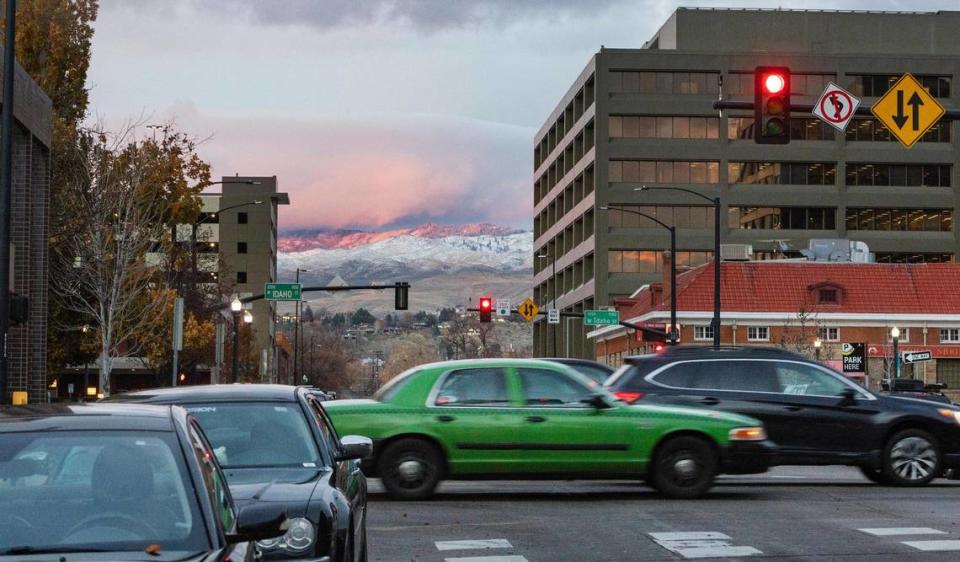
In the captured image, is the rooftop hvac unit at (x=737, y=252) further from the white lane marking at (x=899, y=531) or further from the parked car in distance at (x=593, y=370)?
the white lane marking at (x=899, y=531)

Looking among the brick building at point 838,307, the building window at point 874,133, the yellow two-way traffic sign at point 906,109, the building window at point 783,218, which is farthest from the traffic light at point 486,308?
the building window at point 874,133

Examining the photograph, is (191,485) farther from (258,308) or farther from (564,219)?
(258,308)

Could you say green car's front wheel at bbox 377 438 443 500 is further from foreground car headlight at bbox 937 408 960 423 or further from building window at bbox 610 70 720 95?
building window at bbox 610 70 720 95

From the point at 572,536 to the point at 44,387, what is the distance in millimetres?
26638

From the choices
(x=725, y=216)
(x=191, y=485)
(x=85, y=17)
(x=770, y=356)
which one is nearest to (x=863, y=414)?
(x=770, y=356)

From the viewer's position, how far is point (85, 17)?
49062 millimetres

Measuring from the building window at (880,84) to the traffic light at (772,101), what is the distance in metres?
87.2

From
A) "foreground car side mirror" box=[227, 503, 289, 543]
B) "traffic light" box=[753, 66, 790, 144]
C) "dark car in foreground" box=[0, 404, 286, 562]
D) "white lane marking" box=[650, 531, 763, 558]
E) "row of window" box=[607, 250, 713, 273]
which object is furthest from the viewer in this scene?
"row of window" box=[607, 250, 713, 273]

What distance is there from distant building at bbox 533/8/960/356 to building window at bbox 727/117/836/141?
0.10m

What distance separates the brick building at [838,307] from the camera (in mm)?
82438

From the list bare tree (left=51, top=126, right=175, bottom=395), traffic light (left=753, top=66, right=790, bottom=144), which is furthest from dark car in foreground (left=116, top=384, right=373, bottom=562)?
bare tree (left=51, top=126, right=175, bottom=395)

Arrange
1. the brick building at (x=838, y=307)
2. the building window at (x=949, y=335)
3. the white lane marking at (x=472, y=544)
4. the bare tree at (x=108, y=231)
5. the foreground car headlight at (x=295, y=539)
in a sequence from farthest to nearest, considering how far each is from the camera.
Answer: the building window at (x=949, y=335) < the brick building at (x=838, y=307) < the bare tree at (x=108, y=231) < the white lane marking at (x=472, y=544) < the foreground car headlight at (x=295, y=539)

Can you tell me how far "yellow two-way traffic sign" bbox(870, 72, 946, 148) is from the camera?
21.1 meters

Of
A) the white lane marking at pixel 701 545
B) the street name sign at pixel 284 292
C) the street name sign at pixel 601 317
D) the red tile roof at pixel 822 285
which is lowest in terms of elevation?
the white lane marking at pixel 701 545
